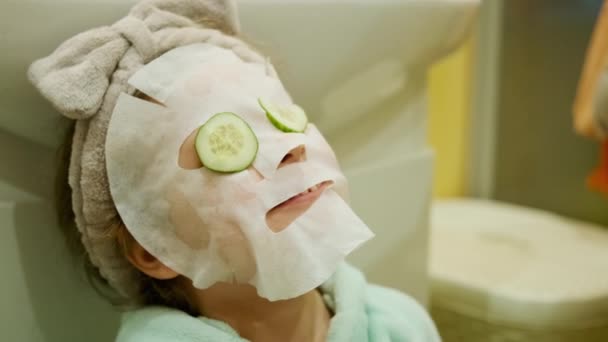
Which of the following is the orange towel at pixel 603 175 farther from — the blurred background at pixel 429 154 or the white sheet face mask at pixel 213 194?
the white sheet face mask at pixel 213 194

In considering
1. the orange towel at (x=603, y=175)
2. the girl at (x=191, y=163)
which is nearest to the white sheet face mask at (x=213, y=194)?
the girl at (x=191, y=163)

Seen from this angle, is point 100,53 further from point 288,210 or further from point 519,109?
point 519,109

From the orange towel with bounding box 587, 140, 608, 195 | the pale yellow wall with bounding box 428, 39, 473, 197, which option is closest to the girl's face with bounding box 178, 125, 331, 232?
the orange towel with bounding box 587, 140, 608, 195

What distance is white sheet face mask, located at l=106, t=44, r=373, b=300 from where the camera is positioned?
41 centimetres

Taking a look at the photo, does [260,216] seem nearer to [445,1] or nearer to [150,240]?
[150,240]

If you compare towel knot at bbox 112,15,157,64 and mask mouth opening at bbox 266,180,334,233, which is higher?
towel knot at bbox 112,15,157,64

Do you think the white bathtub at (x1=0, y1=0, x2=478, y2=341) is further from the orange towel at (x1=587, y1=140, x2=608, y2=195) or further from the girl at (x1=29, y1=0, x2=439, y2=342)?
the orange towel at (x1=587, y1=140, x2=608, y2=195)

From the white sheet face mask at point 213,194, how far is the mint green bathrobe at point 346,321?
6 centimetres

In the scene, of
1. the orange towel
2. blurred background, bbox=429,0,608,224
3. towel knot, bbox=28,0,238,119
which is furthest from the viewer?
blurred background, bbox=429,0,608,224

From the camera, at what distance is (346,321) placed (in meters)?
0.50

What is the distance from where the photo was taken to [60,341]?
508mm

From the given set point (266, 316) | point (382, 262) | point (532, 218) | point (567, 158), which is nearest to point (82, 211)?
point (266, 316)

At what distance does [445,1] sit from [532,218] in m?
0.66

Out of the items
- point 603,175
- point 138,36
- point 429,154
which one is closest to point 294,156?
point 138,36
